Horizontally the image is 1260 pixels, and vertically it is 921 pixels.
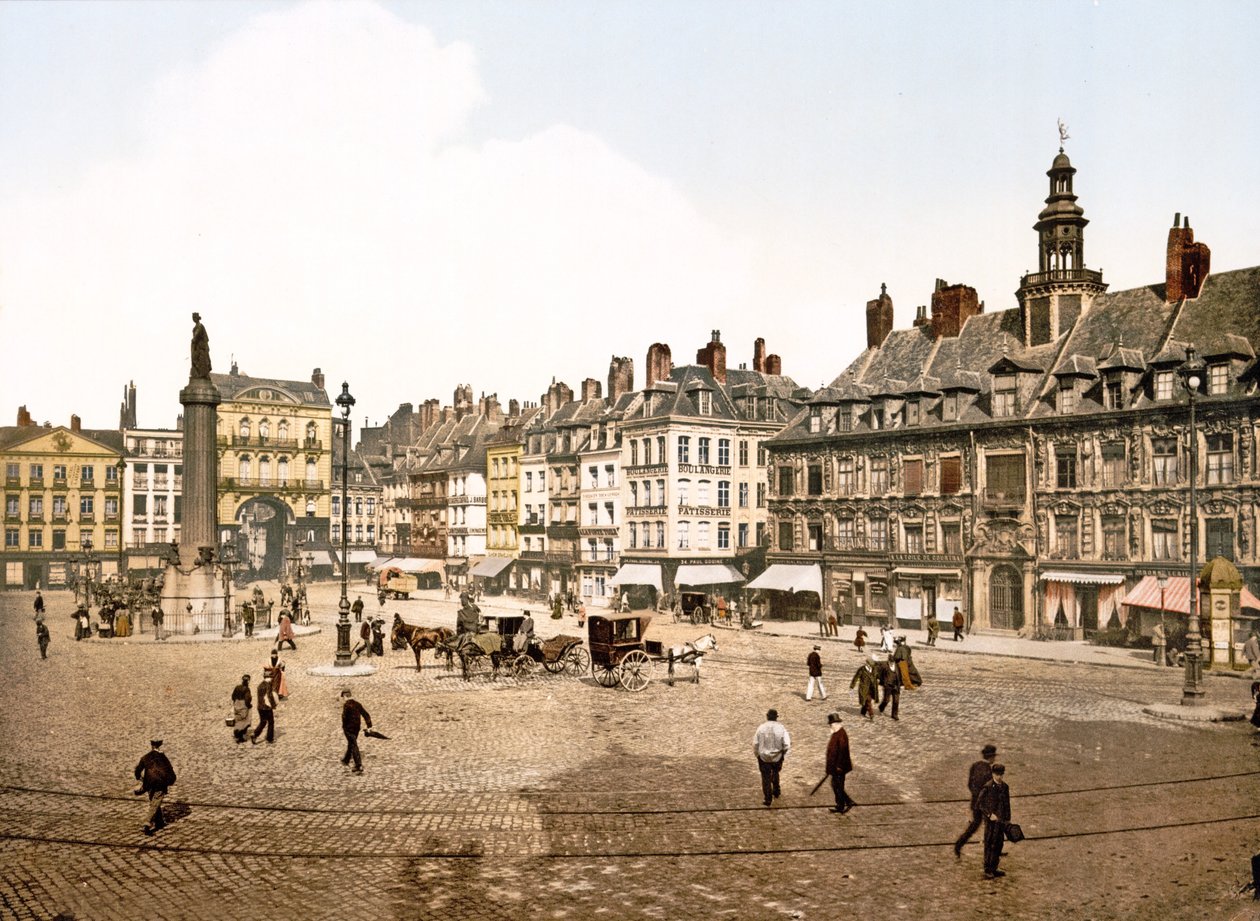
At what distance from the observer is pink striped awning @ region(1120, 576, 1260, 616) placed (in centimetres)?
3494

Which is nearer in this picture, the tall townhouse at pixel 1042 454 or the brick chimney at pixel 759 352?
the tall townhouse at pixel 1042 454

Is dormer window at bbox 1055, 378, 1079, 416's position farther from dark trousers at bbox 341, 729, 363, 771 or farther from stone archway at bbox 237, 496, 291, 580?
stone archway at bbox 237, 496, 291, 580

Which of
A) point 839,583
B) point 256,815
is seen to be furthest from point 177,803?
point 839,583

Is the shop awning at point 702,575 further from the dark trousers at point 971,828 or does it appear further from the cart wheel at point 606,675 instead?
the dark trousers at point 971,828

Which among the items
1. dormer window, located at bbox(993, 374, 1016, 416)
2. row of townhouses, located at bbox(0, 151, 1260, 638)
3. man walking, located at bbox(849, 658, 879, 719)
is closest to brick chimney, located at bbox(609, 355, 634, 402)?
row of townhouses, located at bbox(0, 151, 1260, 638)

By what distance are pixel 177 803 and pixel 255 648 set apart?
73.9 feet

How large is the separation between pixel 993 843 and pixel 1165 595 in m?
27.6

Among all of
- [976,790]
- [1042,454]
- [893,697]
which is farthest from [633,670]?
[1042,454]

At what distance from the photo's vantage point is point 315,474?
288ft

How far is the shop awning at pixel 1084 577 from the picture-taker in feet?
125

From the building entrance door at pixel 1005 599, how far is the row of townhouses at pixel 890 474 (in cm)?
9

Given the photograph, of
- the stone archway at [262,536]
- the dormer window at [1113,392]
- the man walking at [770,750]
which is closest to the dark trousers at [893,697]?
the man walking at [770,750]

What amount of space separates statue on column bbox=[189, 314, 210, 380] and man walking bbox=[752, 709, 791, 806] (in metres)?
34.1

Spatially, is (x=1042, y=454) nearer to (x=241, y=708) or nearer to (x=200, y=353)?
(x=241, y=708)
